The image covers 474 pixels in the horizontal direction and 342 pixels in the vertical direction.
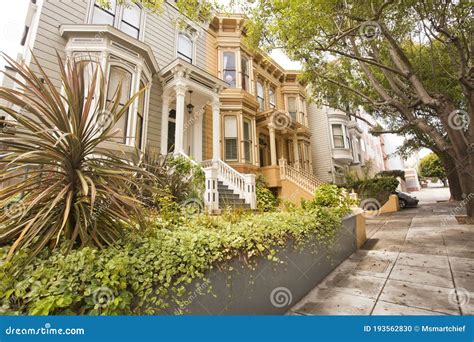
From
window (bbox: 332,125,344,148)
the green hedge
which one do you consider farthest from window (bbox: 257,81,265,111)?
the green hedge

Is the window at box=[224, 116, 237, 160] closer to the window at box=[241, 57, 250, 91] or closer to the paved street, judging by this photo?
the window at box=[241, 57, 250, 91]

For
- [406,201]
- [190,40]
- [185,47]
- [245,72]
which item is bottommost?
[406,201]

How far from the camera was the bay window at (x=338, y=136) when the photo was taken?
1753 centimetres

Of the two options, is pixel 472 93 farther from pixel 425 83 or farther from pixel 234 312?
pixel 234 312

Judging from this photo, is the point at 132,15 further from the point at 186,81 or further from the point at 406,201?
the point at 406,201

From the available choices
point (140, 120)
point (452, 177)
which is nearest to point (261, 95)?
point (140, 120)

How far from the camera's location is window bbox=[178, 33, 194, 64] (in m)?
10.3

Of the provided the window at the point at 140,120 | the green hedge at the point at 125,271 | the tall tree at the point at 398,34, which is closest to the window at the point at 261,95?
the tall tree at the point at 398,34

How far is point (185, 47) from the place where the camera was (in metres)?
10.5

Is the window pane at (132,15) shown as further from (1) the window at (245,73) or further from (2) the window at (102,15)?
(1) the window at (245,73)

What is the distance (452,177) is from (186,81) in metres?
18.2

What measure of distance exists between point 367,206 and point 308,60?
824 centimetres

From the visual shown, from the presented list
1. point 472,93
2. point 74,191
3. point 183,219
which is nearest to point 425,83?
point 472,93

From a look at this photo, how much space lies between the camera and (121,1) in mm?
6340
